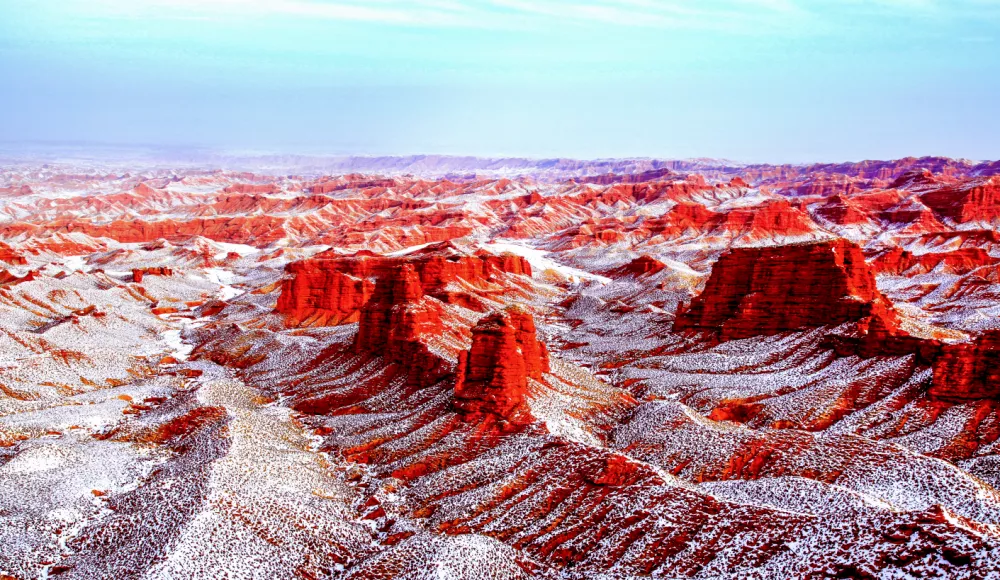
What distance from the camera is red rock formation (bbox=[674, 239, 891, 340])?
66625 millimetres

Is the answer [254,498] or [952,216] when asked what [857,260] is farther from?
[952,216]

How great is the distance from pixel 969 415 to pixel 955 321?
42225 mm

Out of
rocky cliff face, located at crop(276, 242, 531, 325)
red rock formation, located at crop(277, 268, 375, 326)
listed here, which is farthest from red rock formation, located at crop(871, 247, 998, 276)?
red rock formation, located at crop(277, 268, 375, 326)

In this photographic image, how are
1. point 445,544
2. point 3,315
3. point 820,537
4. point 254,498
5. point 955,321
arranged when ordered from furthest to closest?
point 3,315 → point 955,321 → point 254,498 → point 445,544 → point 820,537

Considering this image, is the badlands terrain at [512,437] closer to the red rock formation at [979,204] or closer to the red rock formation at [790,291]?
the red rock formation at [790,291]

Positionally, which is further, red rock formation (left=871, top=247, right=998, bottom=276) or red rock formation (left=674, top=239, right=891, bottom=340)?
red rock formation (left=871, top=247, right=998, bottom=276)

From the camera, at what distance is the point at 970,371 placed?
4612 cm

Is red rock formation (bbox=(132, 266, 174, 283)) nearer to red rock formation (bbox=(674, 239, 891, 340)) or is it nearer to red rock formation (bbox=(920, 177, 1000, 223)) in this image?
red rock formation (bbox=(674, 239, 891, 340))

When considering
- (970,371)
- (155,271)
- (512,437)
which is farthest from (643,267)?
(512,437)

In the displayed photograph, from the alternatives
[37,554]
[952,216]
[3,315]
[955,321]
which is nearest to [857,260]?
[955,321]

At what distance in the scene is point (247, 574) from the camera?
31.7 meters

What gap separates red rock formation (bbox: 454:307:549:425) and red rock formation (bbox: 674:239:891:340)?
31.7 meters

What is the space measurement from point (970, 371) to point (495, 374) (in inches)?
1223

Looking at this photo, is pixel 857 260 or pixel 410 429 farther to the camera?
pixel 857 260
